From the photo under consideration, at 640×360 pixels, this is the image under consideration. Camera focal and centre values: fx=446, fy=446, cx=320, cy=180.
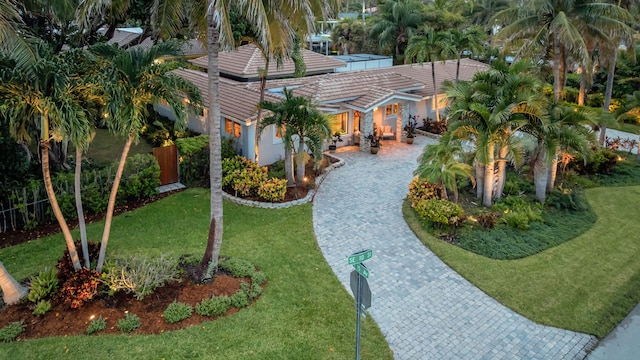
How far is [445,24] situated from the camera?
43.8 metres

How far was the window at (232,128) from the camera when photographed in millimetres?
19797

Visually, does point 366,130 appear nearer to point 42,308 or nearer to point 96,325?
point 96,325

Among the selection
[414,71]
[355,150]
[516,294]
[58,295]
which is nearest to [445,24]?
[414,71]

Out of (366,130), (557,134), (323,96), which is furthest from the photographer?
(366,130)

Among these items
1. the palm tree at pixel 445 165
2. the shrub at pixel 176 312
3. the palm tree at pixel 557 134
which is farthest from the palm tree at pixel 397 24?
the shrub at pixel 176 312

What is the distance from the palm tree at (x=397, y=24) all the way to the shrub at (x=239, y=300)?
3660 centimetres

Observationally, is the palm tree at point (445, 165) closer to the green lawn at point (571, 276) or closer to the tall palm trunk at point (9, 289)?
the green lawn at point (571, 276)

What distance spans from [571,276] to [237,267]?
9017 mm

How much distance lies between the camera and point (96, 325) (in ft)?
30.9

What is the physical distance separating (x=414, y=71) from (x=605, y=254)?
1895cm

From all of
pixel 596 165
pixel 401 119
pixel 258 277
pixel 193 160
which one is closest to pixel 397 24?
pixel 401 119

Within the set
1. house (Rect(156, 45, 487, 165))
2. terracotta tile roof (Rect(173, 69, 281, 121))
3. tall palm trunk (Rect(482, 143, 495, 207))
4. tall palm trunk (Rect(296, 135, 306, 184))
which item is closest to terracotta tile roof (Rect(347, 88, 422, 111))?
house (Rect(156, 45, 487, 165))

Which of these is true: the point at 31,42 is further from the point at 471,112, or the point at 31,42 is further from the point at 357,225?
the point at 471,112

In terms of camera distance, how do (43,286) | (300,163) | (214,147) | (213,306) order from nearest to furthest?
1. (213,306)
2. (43,286)
3. (214,147)
4. (300,163)
